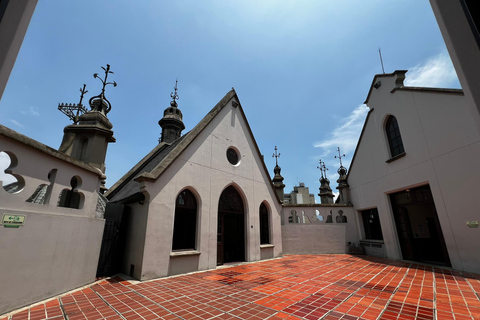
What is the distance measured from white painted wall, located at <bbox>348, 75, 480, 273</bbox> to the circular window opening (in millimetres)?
8225

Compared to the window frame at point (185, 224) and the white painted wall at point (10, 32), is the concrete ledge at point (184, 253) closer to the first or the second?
the window frame at point (185, 224)

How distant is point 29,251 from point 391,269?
11609 mm

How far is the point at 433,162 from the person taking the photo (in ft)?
29.8

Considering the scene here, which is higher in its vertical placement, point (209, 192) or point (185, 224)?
point (209, 192)

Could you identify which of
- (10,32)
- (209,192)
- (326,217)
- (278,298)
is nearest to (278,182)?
(326,217)

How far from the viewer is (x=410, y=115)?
10.3 m

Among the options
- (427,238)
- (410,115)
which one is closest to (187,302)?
(410,115)

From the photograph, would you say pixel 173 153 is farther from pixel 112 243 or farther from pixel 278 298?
pixel 278 298

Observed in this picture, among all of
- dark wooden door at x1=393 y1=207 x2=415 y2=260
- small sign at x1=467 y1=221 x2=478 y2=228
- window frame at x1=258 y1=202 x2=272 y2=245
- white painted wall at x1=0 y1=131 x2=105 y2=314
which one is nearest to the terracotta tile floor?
white painted wall at x1=0 y1=131 x2=105 y2=314

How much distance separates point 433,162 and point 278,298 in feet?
29.6

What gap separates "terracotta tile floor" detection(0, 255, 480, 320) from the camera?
425 cm

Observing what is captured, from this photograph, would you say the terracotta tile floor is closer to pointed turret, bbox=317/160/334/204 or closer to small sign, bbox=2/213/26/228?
small sign, bbox=2/213/26/228

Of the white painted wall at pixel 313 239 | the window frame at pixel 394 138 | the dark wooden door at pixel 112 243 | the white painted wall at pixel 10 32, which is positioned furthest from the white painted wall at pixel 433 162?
the dark wooden door at pixel 112 243

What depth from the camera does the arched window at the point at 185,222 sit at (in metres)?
8.65
